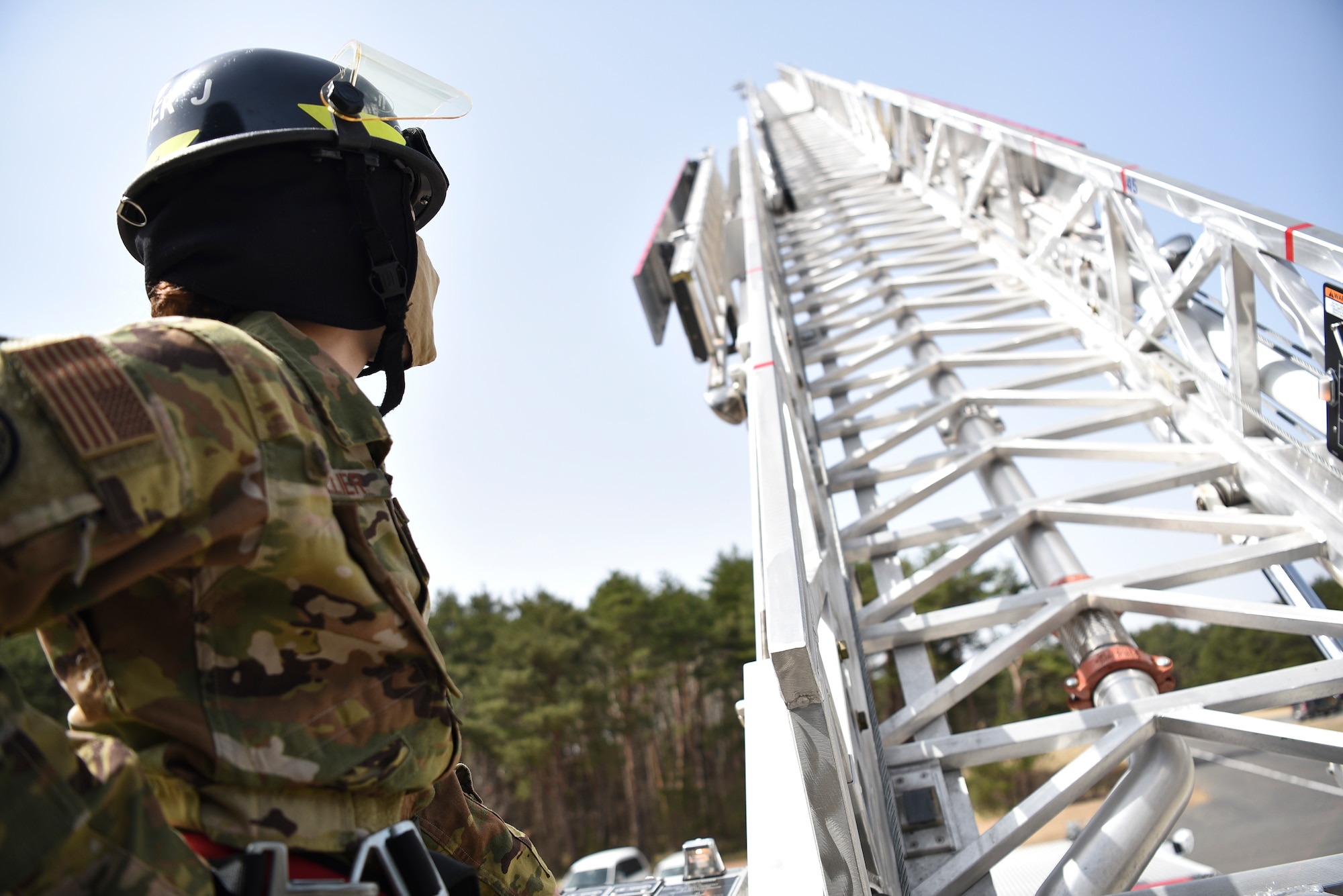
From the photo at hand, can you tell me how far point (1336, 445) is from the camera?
2547 mm

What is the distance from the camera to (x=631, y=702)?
101ft

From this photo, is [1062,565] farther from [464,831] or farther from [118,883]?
[118,883]

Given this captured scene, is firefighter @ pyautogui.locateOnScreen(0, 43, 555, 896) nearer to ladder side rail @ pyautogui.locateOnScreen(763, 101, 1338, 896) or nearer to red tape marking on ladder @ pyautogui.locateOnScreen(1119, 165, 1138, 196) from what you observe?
ladder side rail @ pyautogui.locateOnScreen(763, 101, 1338, 896)

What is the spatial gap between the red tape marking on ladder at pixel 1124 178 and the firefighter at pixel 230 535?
3372 mm

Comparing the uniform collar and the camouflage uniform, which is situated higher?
the uniform collar

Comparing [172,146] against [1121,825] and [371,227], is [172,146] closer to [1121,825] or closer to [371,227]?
[371,227]

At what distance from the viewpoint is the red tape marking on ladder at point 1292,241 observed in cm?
257

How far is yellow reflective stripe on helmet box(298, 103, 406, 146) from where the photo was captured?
1540 mm

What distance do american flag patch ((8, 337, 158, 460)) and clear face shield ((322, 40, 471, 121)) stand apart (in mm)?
969

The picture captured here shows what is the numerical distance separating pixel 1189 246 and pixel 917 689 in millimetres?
2504

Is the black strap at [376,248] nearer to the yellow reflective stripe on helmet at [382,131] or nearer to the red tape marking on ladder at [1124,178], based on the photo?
the yellow reflective stripe on helmet at [382,131]

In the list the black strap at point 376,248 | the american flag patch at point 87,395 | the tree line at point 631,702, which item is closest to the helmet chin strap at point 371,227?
the black strap at point 376,248

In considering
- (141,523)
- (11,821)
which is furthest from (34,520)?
(11,821)

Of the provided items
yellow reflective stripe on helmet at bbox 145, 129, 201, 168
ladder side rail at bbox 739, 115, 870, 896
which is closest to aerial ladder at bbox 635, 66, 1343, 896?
ladder side rail at bbox 739, 115, 870, 896
